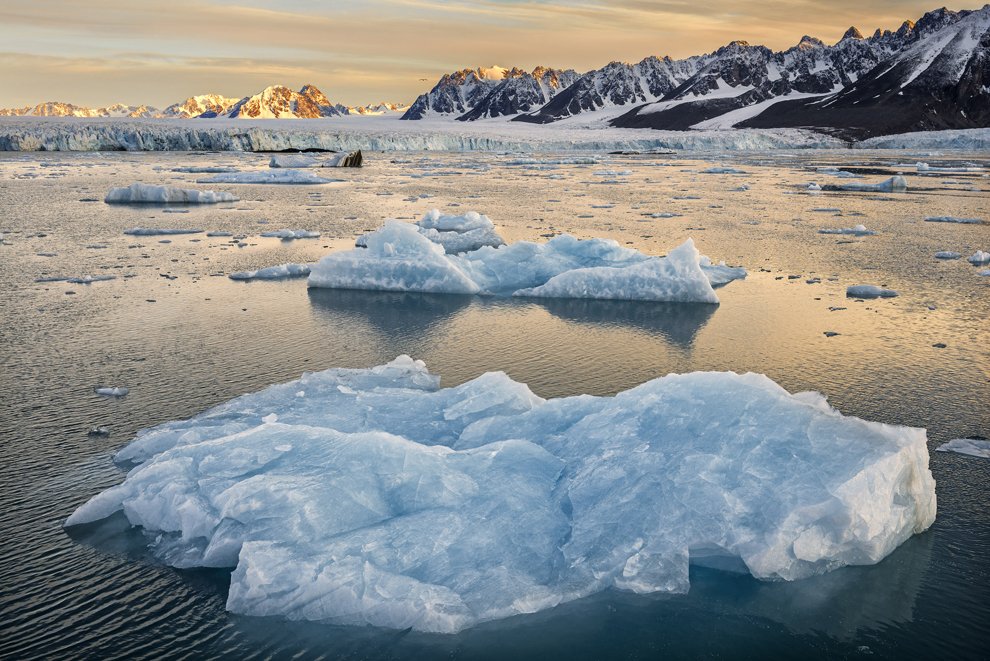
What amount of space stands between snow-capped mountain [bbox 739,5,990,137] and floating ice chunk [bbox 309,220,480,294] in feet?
259

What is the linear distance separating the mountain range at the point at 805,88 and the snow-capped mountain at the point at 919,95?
132 millimetres

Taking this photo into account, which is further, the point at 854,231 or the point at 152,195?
the point at 152,195

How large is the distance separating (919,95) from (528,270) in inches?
3809

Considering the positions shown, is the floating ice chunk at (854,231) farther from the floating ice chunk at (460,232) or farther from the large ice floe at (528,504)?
the large ice floe at (528,504)

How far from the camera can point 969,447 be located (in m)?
5.10

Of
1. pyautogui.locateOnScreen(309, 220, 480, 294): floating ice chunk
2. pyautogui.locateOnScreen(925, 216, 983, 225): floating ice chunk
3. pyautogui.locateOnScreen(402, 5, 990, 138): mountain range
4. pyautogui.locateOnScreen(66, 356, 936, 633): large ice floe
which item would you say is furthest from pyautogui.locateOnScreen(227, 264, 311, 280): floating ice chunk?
pyautogui.locateOnScreen(402, 5, 990, 138): mountain range

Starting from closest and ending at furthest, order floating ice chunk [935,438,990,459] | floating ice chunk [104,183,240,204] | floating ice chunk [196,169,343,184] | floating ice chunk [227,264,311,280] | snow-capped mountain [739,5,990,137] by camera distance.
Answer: floating ice chunk [935,438,990,459]
floating ice chunk [227,264,311,280]
floating ice chunk [104,183,240,204]
floating ice chunk [196,169,343,184]
snow-capped mountain [739,5,990,137]

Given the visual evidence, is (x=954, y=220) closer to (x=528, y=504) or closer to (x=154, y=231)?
(x=528, y=504)

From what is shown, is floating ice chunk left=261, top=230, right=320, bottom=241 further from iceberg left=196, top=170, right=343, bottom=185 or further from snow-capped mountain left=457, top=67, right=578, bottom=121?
snow-capped mountain left=457, top=67, right=578, bottom=121

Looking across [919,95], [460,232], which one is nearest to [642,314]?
[460,232]

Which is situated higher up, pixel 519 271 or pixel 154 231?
pixel 154 231

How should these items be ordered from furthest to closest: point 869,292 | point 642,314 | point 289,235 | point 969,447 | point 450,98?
point 450,98, point 289,235, point 869,292, point 642,314, point 969,447

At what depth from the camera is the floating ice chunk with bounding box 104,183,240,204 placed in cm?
1992

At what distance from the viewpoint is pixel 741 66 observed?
12769 centimetres
